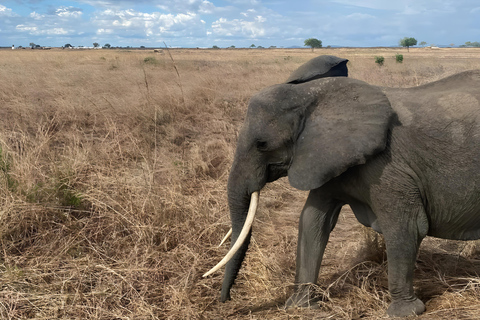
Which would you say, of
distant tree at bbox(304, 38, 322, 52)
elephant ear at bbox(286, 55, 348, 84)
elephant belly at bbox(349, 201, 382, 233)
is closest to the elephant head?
elephant ear at bbox(286, 55, 348, 84)

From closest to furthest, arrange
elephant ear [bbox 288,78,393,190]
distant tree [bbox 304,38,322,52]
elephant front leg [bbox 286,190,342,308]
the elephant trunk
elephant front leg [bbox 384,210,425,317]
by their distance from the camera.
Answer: elephant ear [bbox 288,78,393,190] → elephant front leg [bbox 384,210,425,317] → the elephant trunk → elephant front leg [bbox 286,190,342,308] → distant tree [bbox 304,38,322,52]

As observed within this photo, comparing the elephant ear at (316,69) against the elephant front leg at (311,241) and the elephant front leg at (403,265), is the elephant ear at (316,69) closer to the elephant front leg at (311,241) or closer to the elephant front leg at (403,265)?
the elephant front leg at (311,241)

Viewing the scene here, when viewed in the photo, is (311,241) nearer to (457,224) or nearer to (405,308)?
(405,308)

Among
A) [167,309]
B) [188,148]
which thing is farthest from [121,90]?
[167,309]

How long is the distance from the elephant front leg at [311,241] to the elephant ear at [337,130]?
1.54ft

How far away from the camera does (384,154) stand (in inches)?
108

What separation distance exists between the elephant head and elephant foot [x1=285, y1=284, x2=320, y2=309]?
73 cm

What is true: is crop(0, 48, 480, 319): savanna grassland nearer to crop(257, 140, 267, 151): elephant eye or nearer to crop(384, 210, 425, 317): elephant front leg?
crop(384, 210, 425, 317): elephant front leg

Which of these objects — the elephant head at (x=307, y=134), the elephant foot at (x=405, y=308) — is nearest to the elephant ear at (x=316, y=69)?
the elephant head at (x=307, y=134)

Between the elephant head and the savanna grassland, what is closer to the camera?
the elephant head

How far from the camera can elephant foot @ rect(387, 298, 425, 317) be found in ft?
9.89

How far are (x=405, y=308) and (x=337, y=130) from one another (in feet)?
4.40

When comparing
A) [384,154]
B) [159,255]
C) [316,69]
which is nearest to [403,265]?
[384,154]

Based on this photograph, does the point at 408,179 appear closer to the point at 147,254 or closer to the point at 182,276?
the point at 182,276
